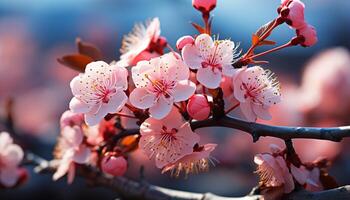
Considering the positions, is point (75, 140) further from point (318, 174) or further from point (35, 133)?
point (35, 133)

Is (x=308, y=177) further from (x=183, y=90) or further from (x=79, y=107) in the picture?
(x=79, y=107)

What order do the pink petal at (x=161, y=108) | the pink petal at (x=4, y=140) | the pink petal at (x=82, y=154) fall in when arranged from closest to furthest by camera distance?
the pink petal at (x=161, y=108) < the pink petal at (x=82, y=154) < the pink petal at (x=4, y=140)

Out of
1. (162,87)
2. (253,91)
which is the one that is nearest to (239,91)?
(253,91)

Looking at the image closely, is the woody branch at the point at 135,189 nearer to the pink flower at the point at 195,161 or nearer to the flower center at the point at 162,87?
the pink flower at the point at 195,161

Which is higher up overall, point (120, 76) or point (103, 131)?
point (120, 76)

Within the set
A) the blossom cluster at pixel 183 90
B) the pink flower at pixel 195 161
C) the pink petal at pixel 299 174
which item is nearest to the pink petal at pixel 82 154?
the blossom cluster at pixel 183 90

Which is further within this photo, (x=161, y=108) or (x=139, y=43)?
(x=139, y=43)
